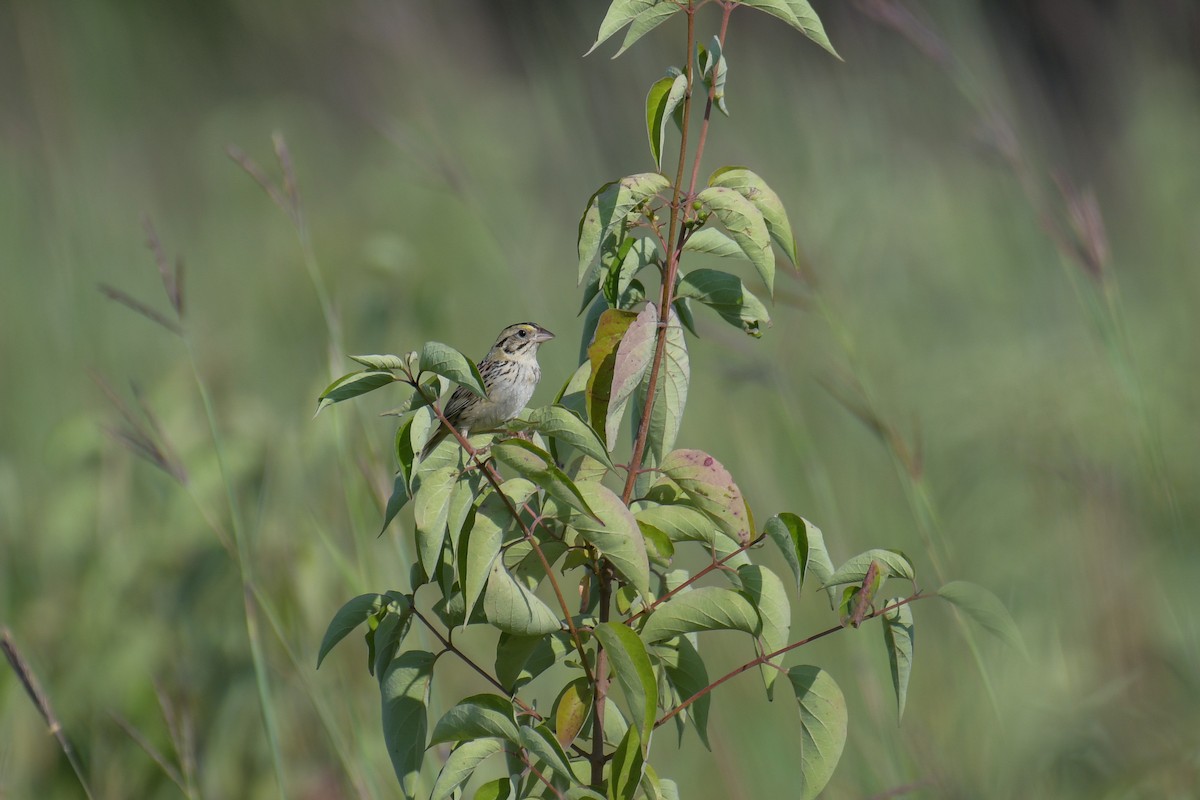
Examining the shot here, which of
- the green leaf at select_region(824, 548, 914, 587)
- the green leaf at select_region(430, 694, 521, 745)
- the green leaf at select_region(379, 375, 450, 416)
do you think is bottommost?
the green leaf at select_region(430, 694, 521, 745)

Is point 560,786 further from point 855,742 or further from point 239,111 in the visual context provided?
point 239,111

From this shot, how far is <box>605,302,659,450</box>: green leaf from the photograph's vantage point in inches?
39.2

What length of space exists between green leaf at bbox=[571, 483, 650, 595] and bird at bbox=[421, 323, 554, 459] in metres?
1.20

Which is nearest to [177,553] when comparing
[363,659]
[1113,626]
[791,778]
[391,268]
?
[363,659]

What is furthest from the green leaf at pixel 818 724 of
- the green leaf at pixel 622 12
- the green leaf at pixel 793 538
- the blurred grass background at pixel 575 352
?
the green leaf at pixel 622 12

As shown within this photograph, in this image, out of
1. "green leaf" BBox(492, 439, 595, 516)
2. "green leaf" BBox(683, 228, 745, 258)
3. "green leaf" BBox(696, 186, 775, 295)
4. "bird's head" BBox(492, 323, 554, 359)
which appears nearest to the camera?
"green leaf" BBox(492, 439, 595, 516)

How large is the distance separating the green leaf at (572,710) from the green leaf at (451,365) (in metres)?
0.31

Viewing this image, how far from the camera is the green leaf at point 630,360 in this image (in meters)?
1.00

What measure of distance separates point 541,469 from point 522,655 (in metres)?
0.22

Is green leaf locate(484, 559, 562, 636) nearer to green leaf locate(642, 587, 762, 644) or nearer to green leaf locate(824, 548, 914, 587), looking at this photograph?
green leaf locate(642, 587, 762, 644)

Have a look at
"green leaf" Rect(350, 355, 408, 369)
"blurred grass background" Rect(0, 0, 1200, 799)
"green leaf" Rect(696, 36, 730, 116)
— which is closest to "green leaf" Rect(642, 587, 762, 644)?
"green leaf" Rect(350, 355, 408, 369)

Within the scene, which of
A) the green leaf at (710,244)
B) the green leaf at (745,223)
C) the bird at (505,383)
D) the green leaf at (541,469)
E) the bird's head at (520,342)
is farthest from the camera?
the bird's head at (520,342)

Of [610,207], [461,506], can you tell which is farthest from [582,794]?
[610,207]

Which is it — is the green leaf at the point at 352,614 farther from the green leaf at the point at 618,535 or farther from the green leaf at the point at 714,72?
the green leaf at the point at 714,72
